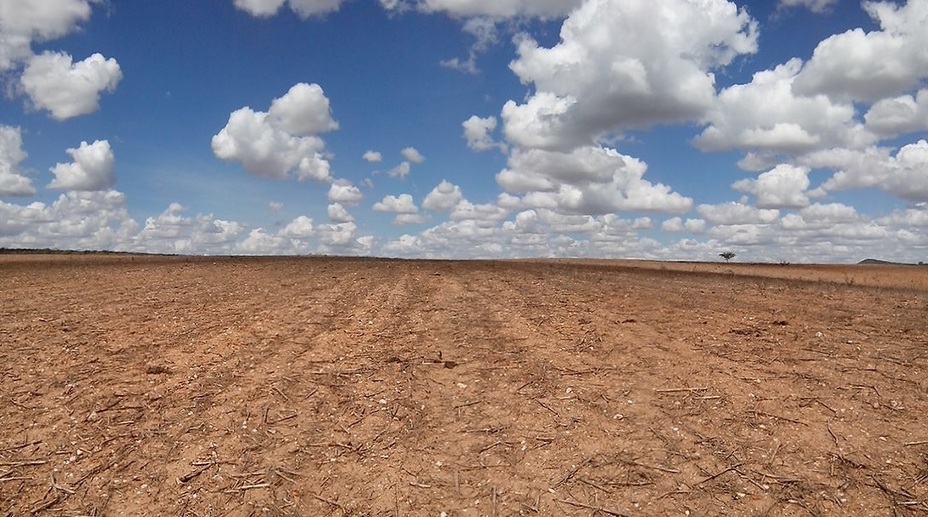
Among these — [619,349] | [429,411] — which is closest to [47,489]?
[429,411]

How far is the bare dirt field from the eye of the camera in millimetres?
5930

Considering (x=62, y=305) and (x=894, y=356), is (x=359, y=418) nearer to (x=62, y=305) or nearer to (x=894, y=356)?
(x=894, y=356)

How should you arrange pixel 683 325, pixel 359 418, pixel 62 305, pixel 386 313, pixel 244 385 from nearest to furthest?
1. pixel 359 418
2. pixel 244 385
3. pixel 683 325
4. pixel 386 313
5. pixel 62 305

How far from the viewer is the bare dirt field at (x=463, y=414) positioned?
5.93 meters

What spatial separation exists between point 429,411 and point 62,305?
11.5 m

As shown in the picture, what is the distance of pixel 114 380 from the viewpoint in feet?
28.8

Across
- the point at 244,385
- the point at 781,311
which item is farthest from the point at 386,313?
the point at 781,311

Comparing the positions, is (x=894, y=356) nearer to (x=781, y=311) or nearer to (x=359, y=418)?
(x=781, y=311)

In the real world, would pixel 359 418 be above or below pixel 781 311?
below

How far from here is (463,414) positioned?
25.0ft

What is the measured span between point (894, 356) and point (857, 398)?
244 centimetres

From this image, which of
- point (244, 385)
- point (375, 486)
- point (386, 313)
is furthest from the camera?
point (386, 313)

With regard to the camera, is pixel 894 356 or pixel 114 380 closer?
pixel 114 380

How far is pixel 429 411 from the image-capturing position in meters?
7.72
